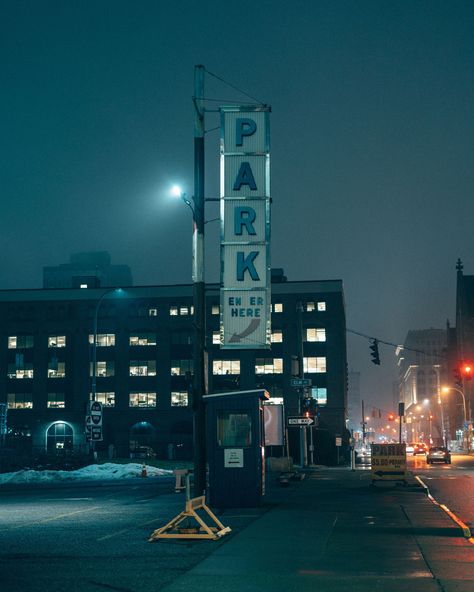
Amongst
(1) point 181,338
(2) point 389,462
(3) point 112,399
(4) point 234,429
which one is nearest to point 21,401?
(3) point 112,399

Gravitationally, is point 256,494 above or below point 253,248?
below

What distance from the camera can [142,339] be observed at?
108438mm

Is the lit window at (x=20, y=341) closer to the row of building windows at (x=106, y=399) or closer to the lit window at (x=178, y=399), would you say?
the row of building windows at (x=106, y=399)

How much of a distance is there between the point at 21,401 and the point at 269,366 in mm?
31294

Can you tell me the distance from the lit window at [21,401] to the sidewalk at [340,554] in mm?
88273

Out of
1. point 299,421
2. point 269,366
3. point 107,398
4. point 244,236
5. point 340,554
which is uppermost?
point 269,366

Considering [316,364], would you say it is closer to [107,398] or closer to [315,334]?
[315,334]

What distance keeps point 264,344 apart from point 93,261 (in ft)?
548

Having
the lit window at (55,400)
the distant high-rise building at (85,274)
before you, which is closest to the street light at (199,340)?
the lit window at (55,400)

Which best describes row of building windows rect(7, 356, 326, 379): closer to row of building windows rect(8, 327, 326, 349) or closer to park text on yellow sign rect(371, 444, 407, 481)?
row of building windows rect(8, 327, 326, 349)

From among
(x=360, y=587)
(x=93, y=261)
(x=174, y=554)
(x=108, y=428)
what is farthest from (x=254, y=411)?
(x=93, y=261)

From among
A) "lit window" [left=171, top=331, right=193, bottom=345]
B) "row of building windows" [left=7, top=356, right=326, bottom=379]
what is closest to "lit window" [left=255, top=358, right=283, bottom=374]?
"row of building windows" [left=7, top=356, right=326, bottom=379]

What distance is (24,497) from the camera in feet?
103

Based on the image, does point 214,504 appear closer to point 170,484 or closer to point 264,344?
point 264,344
